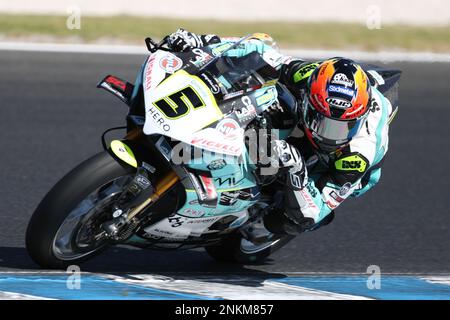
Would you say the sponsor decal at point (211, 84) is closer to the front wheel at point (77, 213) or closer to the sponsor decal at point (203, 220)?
the front wheel at point (77, 213)

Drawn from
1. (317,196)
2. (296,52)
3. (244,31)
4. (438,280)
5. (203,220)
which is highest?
(244,31)

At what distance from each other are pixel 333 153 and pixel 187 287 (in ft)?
3.33

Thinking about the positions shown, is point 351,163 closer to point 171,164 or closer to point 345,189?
point 345,189

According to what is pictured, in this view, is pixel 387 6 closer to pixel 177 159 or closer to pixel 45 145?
pixel 45 145

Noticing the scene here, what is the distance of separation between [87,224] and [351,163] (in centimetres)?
137

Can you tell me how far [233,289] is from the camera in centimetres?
516

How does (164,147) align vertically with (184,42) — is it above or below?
below

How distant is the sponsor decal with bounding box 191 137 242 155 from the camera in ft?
15.3

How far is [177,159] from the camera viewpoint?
4750 millimetres

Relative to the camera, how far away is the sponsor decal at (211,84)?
4.87 metres

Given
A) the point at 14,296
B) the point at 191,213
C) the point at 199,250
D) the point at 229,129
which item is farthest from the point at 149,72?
the point at 199,250

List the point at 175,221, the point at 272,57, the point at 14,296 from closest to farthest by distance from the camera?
the point at 14,296 < the point at 175,221 < the point at 272,57

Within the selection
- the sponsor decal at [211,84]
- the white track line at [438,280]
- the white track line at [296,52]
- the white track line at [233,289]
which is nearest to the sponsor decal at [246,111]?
the sponsor decal at [211,84]

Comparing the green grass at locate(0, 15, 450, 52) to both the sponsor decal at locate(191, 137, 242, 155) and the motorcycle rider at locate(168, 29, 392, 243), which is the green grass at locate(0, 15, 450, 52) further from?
the sponsor decal at locate(191, 137, 242, 155)
